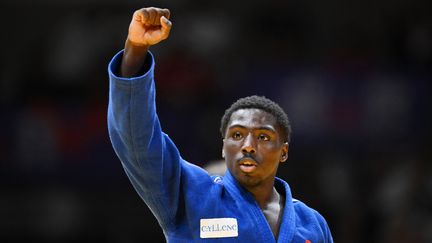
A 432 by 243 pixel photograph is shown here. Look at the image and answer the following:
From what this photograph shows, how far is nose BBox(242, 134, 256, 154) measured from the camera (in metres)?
3.66

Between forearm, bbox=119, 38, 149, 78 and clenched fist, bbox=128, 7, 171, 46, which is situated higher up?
clenched fist, bbox=128, 7, 171, 46

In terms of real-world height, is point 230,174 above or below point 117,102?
below

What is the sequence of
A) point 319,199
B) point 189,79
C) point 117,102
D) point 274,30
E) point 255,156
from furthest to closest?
point 274,30, point 189,79, point 319,199, point 255,156, point 117,102

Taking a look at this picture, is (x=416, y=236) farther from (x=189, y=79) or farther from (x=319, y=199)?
(x=189, y=79)

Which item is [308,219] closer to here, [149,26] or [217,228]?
[217,228]

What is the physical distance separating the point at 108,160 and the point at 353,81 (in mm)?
2878

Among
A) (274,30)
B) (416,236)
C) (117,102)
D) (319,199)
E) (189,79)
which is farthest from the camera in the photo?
(274,30)

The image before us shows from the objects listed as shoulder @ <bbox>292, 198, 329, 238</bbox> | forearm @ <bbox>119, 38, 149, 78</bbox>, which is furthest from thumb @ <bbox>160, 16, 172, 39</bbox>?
shoulder @ <bbox>292, 198, 329, 238</bbox>

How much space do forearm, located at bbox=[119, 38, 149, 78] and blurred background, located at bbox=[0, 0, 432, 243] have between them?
15.6 feet

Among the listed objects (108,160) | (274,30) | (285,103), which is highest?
(274,30)

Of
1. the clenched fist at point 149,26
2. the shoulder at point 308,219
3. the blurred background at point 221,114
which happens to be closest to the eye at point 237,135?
the shoulder at point 308,219

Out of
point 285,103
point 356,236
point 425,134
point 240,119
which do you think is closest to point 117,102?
point 240,119

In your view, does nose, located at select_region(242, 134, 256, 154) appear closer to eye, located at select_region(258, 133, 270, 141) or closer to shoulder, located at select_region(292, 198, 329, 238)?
eye, located at select_region(258, 133, 270, 141)

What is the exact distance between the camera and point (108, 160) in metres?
8.37
